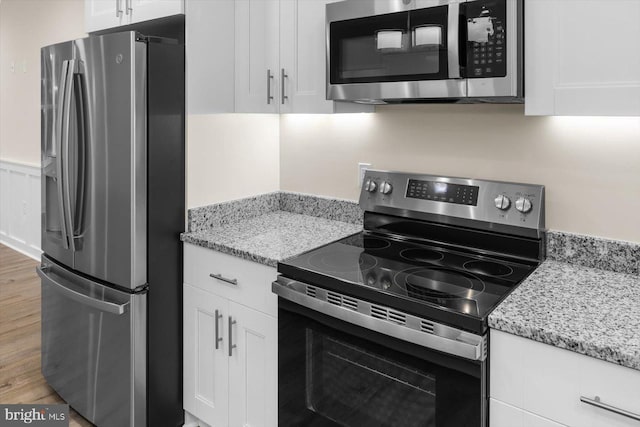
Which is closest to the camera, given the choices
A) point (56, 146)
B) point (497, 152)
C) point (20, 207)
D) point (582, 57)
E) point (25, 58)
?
point (582, 57)

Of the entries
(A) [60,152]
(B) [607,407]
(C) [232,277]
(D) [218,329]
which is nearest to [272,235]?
(C) [232,277]

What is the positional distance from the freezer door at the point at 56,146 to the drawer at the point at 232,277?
1.80ft

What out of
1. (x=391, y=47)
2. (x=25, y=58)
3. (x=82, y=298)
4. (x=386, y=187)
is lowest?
(x=82, y=298)

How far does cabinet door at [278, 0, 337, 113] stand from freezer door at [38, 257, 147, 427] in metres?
1.00

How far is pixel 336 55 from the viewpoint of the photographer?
1812 mm

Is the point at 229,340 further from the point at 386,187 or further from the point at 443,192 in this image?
the point at 443,192

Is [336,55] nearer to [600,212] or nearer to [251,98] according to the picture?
[251,98]

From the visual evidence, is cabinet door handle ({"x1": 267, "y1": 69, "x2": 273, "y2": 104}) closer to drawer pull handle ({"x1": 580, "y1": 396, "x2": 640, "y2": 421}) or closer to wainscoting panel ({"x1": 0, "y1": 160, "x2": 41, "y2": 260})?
drawer pull handle ({"x1": 580, "y1": 396, "x2": 640, "y2": 421})

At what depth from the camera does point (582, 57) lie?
1.35m

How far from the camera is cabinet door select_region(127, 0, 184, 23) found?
1.99 m

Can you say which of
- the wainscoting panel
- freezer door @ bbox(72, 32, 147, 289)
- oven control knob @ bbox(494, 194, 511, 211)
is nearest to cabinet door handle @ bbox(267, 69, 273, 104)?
freezer door @ bbox(72, 32, 147, 289)

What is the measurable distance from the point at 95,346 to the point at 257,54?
1405 millimetres

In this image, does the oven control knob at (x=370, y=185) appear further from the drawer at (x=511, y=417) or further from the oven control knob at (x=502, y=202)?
the drawer at (x=511, y=417)

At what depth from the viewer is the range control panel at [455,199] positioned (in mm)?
1730
